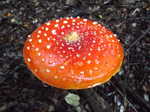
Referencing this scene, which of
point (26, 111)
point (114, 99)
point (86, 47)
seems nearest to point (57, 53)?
point (86, 47)

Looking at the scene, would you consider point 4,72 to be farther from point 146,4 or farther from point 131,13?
point 146,4

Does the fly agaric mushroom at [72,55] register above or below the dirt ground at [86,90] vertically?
above

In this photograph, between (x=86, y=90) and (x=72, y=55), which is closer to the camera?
(x=72, y=55)

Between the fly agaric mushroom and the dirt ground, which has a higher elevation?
the fly agaric mushroom

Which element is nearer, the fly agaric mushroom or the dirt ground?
the fly agaric mushroom

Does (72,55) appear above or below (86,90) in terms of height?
above
